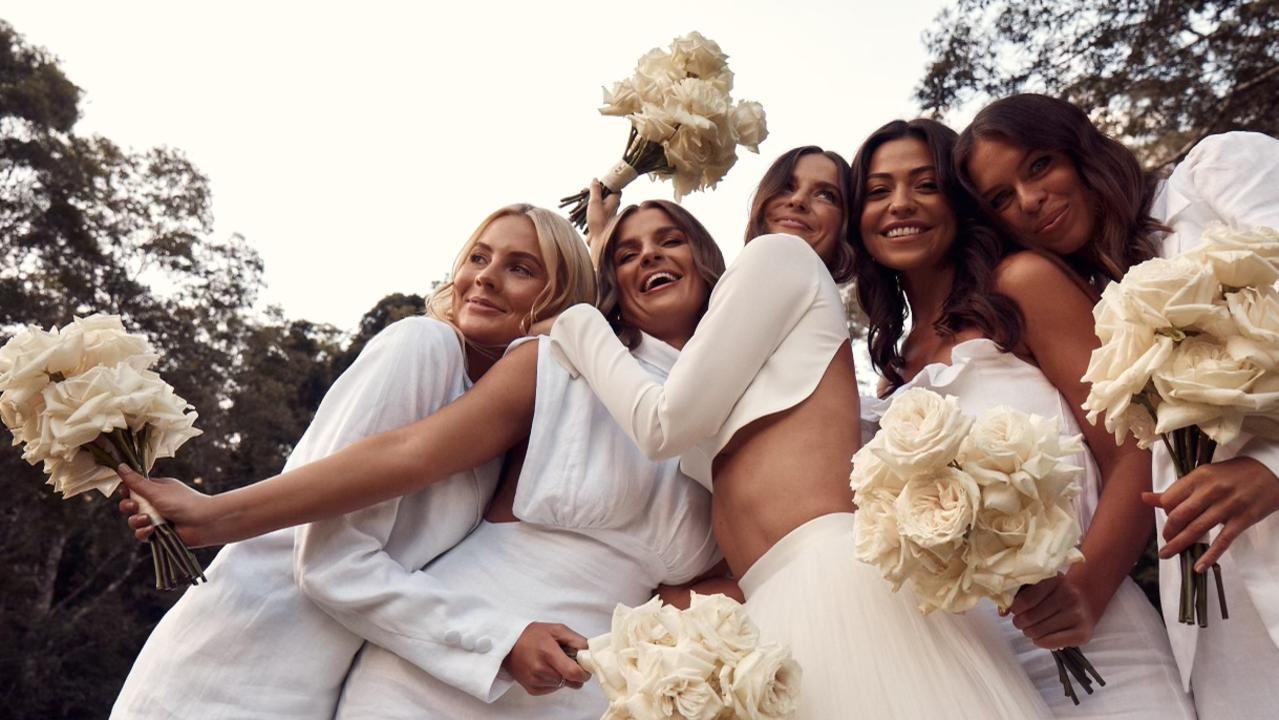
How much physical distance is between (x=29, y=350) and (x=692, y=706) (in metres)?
2.40

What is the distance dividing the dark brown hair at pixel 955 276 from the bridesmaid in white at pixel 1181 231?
0.60ft

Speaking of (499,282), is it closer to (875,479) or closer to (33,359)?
(33,359)

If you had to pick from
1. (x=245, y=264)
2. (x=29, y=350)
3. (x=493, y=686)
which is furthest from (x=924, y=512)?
(x=245, y=264)

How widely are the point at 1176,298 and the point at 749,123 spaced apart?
8.85ft

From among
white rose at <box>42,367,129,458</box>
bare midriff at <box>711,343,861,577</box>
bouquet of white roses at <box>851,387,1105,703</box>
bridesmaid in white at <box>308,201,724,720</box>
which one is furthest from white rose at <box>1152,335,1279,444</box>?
white rose at <box>42,367,129,458</box>

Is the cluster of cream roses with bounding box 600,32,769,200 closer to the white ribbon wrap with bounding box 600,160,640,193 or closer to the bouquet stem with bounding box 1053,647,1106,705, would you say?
the white ribbon wrap with bounding box 600,160,640,193

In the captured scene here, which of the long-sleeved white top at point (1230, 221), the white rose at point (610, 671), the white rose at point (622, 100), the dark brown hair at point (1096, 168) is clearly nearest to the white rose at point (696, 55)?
the white rose at point (622, 100)

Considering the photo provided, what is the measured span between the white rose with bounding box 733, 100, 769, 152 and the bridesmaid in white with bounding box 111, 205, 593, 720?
1148mm

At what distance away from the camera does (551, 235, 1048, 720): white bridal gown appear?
2.85 meters

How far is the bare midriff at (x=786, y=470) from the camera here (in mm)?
3402

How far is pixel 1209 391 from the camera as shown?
8.61 feet

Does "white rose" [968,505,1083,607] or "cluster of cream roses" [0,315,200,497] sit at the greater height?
"cluster of cream roses" [0,315,200,497]

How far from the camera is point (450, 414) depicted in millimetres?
3820

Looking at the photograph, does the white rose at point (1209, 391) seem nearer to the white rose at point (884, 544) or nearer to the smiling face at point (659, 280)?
the white rose at point (884, 544)
